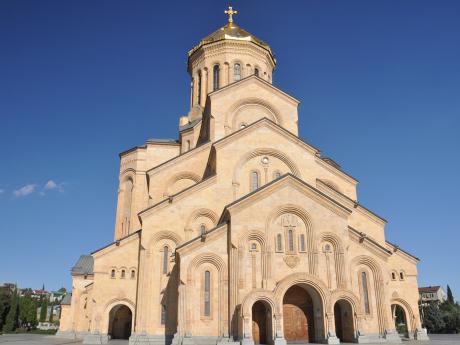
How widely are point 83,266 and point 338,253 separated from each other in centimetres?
2802

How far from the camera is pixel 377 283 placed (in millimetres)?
20422

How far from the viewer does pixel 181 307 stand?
736 inches

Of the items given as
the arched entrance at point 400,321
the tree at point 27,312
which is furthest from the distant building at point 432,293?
the tree at point 27,312

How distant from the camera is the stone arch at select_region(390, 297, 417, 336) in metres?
24.2

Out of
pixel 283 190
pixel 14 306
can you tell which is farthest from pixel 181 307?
pixel 14 306

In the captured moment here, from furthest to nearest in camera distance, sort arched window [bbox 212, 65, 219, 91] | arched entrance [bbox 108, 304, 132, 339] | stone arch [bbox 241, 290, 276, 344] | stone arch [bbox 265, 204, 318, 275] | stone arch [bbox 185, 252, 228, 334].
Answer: arched window [bbox 212, 65, 219, 91] → arched entrance [bbox 108, 304, 132, 339] → stone arch [bbox 265, 204, 318, 275] → stone arch [bbox 185, 252, 228, 334] → stone arch [bbox 241, 290, 276, 344]

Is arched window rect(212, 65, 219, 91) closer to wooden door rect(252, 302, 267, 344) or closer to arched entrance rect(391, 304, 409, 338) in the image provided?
wooden door rect(252, 302, 267, 344)

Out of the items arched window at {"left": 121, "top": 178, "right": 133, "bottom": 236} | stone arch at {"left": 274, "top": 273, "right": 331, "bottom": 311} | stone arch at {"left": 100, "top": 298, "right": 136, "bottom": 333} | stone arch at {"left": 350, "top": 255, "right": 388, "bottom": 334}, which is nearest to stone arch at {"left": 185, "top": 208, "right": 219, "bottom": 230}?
stone arch at {"left": 100, "top": 298, "right": 136, "bottom": 333}

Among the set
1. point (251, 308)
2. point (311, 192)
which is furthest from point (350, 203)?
point (251, 308)

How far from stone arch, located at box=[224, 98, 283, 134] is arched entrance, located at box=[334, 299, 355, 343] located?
44.9 feet

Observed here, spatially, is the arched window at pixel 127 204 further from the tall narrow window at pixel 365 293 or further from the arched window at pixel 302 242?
the tall narrow window at pixel 365 293

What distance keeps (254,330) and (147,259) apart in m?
7.16

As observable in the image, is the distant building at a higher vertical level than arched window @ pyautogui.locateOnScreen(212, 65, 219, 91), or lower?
lower

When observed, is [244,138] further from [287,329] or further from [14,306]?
[14,306]
